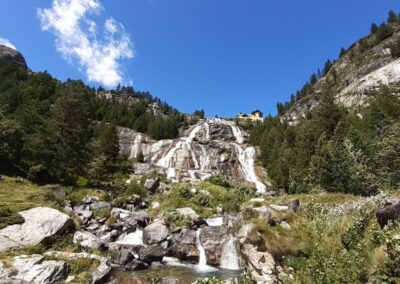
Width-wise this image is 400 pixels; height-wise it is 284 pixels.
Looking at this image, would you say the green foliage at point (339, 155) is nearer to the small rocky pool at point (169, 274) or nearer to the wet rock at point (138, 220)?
the small rocky pool at point (169, 274)

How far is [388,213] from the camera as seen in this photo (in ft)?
26.2

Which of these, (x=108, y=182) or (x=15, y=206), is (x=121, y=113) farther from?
(x=15, y=206)

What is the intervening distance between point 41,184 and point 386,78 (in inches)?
3511

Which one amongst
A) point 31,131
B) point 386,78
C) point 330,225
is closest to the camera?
point 330,225

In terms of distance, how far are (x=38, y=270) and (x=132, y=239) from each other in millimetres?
10485

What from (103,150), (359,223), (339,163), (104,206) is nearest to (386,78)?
(339,163)

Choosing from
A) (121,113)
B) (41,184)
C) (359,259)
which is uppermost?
(121,113)

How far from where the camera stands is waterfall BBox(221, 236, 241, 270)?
1885cm

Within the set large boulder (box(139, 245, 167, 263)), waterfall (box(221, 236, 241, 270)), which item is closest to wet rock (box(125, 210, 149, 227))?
large boulder (box(139, 245, 167, 263))

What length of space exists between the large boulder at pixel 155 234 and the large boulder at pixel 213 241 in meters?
2.83

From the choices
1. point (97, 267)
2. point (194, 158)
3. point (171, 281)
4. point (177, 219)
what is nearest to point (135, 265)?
point (97, 267)

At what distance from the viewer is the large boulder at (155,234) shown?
2193 cm

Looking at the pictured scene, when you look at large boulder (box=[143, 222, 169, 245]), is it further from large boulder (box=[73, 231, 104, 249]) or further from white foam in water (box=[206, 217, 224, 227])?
white foam in water (box=[206, 217, 224, 227])

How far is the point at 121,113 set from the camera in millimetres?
88312
